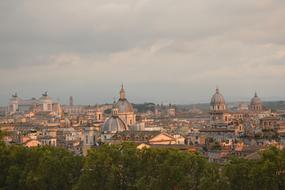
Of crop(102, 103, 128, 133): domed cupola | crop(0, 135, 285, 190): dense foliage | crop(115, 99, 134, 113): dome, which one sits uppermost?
crop(115, 99, 134, 113): dome

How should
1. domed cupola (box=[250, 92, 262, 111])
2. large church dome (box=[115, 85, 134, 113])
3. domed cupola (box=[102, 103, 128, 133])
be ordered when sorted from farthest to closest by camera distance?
domed cupola (box=[250, 92, 262, 111])
large church dome (box=[115, 85, 134, 113])
domed cupola (box=[102, 103, 128, 133])

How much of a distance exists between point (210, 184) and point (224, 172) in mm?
1402

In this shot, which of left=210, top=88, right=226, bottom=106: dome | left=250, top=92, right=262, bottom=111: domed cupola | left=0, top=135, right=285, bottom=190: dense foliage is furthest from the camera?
left=250, top=92, right=262, bottom=111: domed cupola

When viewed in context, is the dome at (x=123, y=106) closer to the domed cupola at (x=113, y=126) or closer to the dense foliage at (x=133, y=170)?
the domed cupola at (x=113, y=126)

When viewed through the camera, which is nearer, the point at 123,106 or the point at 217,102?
the point at 123,106

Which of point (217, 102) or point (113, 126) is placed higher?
point (217, 102)

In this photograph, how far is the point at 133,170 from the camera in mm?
37188

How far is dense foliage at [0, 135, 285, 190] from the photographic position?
3241 cm

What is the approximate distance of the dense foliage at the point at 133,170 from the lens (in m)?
32.4

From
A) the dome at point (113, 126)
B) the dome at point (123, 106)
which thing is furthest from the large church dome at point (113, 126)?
the dome at point (123, 106)

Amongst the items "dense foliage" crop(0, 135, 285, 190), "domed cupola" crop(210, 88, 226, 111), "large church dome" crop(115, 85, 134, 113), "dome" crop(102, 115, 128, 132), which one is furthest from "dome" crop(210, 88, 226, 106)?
"dense foliage" crop(0, 135, 285, 190)

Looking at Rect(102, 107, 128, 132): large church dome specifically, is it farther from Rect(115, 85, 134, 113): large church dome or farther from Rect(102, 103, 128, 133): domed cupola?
Rect(115, 85, 134, 113): large church dome

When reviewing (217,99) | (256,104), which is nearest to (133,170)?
(217,99)

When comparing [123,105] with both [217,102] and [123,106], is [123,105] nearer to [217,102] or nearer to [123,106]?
[123,106]
